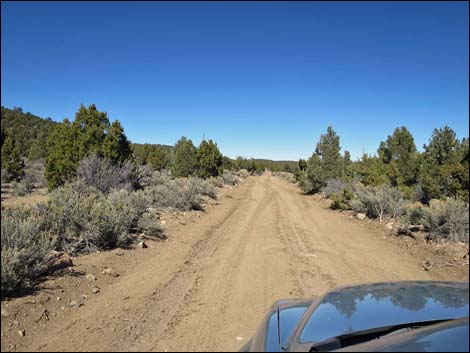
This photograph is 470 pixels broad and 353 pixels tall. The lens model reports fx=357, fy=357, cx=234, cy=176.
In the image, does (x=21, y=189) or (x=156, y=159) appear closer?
(x=21, y=189)

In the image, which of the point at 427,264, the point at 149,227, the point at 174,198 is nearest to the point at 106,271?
the point at 149,227

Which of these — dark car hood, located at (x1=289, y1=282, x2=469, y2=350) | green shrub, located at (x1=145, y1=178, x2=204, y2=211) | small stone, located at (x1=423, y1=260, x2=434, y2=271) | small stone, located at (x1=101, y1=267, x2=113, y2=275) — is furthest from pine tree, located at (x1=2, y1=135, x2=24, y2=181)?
dark car hood, located at (x1=289, y1=282, x2=469, y2=350)

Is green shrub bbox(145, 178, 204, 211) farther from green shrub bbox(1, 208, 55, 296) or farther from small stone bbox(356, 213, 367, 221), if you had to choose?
green shrub bbox(1, 208, 55, 296)

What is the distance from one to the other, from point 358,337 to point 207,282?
14.3 feet

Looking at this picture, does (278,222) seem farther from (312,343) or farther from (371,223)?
(312,343)

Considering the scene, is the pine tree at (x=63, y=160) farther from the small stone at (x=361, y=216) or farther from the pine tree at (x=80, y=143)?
the small stone at (x=361, y=216)

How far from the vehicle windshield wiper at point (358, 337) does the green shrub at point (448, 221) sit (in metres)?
8.41

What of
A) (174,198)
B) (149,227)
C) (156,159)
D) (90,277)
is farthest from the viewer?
(156,159)

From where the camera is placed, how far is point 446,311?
2621 millimetres

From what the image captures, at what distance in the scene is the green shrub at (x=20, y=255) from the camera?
16.5 ft

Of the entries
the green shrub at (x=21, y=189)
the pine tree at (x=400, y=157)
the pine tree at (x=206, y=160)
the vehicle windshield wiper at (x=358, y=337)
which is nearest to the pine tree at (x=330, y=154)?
the pine tree at (x=400, y=157)

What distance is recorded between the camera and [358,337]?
7.77ft

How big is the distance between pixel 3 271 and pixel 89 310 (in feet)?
4.24

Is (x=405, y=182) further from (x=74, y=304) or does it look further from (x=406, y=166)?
(x=74, y=304)
